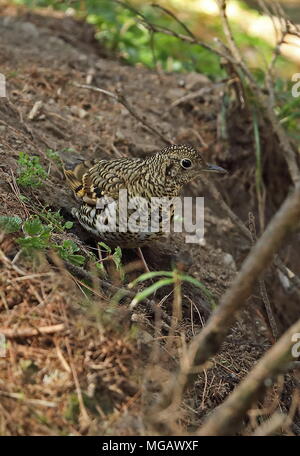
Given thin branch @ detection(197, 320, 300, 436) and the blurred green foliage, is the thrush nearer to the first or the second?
thin branch @ detection(197, 320, 300, 436)

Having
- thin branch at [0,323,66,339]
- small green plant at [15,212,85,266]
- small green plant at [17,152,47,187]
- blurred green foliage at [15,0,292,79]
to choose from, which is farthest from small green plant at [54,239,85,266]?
blurred green foliage at [15,0,292,79]

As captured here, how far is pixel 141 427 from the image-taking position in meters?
2.80

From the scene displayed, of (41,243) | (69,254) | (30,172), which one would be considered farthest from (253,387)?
(30,172)

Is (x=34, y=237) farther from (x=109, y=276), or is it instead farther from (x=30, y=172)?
(x=30, y=172)

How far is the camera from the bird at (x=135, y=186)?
176 inches

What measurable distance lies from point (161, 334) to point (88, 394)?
0.84 metres

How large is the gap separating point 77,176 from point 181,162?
2.62 feet

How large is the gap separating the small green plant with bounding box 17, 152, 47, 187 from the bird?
1.09 ft

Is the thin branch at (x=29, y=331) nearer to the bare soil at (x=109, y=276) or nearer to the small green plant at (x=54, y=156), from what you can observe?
the bare soil at (x=109, y=276)

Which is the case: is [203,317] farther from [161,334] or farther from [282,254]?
[282,254]

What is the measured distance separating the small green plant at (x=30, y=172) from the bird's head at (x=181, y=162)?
0.87 m

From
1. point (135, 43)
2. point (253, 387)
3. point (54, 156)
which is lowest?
point (135, 43)

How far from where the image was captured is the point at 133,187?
15.1 ft
